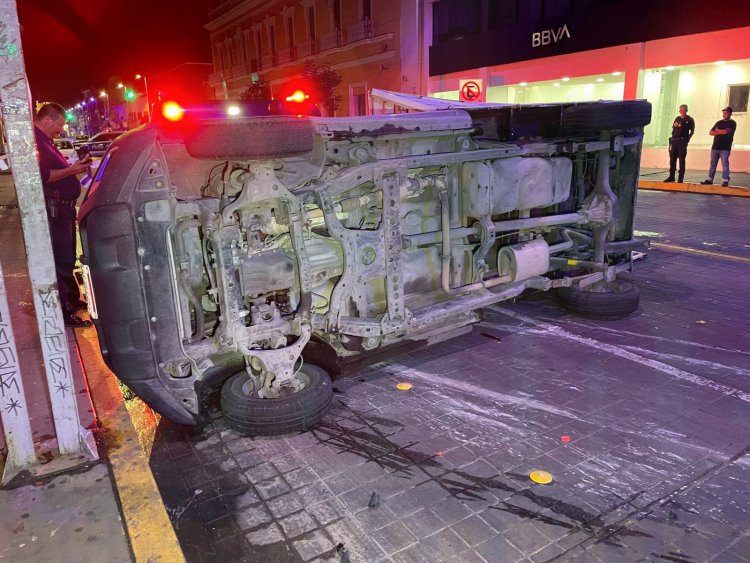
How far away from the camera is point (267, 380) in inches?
148

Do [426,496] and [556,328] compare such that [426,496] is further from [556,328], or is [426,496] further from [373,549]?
[556,328]

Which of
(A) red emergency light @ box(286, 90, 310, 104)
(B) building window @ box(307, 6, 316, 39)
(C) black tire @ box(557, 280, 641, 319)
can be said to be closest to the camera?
(A) red emergency light @ box(286, 90, 310, 104)

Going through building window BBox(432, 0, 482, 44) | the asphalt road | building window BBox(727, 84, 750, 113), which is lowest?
the asphalt road

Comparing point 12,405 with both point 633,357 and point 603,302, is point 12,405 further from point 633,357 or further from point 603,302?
point 603,302

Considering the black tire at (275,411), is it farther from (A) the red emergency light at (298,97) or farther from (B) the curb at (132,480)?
(A) the red emergency light at (298,97)

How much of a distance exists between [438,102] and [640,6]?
1443 centimetres

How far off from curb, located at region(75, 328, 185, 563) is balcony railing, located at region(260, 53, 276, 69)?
124ft

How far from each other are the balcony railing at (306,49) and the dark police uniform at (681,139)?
2380 cm

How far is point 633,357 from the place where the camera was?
4.71 meters

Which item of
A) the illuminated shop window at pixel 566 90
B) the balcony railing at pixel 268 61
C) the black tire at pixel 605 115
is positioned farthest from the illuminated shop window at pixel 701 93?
the balcony railing at pixel 268 61

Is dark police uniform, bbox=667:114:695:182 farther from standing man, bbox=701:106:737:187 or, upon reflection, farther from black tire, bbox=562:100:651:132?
black tire, bbox=562:100:651:132

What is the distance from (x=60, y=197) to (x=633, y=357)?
5.41 m

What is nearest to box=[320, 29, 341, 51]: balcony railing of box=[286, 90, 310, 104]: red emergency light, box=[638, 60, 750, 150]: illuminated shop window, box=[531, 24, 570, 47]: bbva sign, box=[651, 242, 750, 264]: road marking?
box=[531, 24, 570, 47]: bbva sign

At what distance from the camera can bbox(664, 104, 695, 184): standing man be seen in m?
15.3
